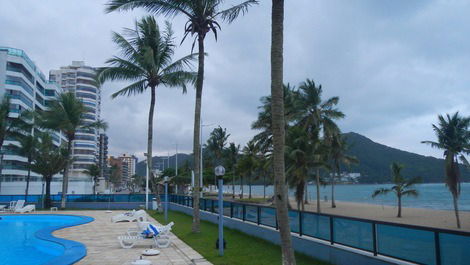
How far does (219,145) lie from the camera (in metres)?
71.8

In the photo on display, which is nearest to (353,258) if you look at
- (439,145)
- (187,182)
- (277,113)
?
(277,113)

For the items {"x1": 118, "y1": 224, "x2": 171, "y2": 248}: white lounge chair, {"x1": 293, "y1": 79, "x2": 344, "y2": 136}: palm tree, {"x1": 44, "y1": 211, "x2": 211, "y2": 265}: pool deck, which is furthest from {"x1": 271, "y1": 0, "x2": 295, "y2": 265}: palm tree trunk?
{"x1": 293, "y1": 79, "x2": 344, "y2": 136}: palm tree

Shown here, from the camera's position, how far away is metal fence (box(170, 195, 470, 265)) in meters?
6.42

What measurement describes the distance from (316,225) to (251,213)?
497cm

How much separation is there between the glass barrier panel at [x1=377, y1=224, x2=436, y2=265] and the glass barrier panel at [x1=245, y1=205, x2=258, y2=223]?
22.4ft

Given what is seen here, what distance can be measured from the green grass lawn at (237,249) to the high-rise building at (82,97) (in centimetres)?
9869

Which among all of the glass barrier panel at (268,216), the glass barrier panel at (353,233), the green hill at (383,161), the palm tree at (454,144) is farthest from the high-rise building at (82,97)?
the glass barrier panel at (353,233)

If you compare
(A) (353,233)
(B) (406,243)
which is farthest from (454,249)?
(A) (353,233)

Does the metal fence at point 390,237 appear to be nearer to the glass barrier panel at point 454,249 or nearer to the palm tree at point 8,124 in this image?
the glass barrier panel at point 454,249

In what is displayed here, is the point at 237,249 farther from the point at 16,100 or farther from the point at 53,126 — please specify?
the point at 16,100

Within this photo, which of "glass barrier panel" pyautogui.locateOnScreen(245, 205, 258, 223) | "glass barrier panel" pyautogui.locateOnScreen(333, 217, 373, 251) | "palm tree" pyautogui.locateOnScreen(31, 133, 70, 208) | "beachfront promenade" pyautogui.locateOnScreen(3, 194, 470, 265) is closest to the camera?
"beachfront promenade" pyautogui.locateOnScreen(3, 194, 470, 265)

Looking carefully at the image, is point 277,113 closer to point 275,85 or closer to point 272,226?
point 275,85

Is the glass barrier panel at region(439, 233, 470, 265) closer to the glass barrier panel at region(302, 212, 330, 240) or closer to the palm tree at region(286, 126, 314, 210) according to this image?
the glass barrier panel at region(302, 212, 330, 240)

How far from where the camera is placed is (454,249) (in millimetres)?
6367
